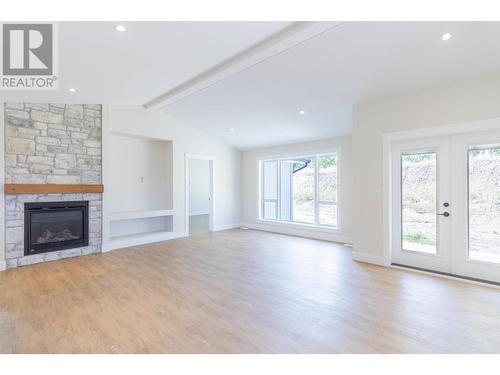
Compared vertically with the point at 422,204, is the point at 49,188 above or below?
above

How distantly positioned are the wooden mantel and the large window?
441cm

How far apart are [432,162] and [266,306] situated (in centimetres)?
321

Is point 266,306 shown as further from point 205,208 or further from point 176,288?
point 205,208

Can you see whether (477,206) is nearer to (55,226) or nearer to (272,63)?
(272,63)

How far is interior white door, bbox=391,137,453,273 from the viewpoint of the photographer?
151 inches

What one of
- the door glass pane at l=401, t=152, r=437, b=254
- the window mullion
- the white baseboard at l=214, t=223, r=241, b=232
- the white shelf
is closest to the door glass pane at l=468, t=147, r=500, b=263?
the door glass pane at l=401, t=152, r=437, b=254

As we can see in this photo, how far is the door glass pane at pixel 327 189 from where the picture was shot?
6.39 metres

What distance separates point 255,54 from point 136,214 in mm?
4192

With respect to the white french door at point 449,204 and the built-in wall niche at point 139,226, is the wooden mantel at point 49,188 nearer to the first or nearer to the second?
the built-in wall niche at point 139,226

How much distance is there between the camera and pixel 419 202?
13.4 ft

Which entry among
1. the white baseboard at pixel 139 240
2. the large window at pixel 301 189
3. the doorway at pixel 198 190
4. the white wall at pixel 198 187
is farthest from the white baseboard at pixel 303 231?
the white wall at pixel 198 187

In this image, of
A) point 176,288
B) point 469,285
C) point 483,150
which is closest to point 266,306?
point 176,288

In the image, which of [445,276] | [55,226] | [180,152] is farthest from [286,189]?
[55,226]

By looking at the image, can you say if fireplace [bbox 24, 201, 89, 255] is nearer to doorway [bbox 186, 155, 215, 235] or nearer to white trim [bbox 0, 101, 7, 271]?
white trim [bbox 0, 101, 7, 271]
